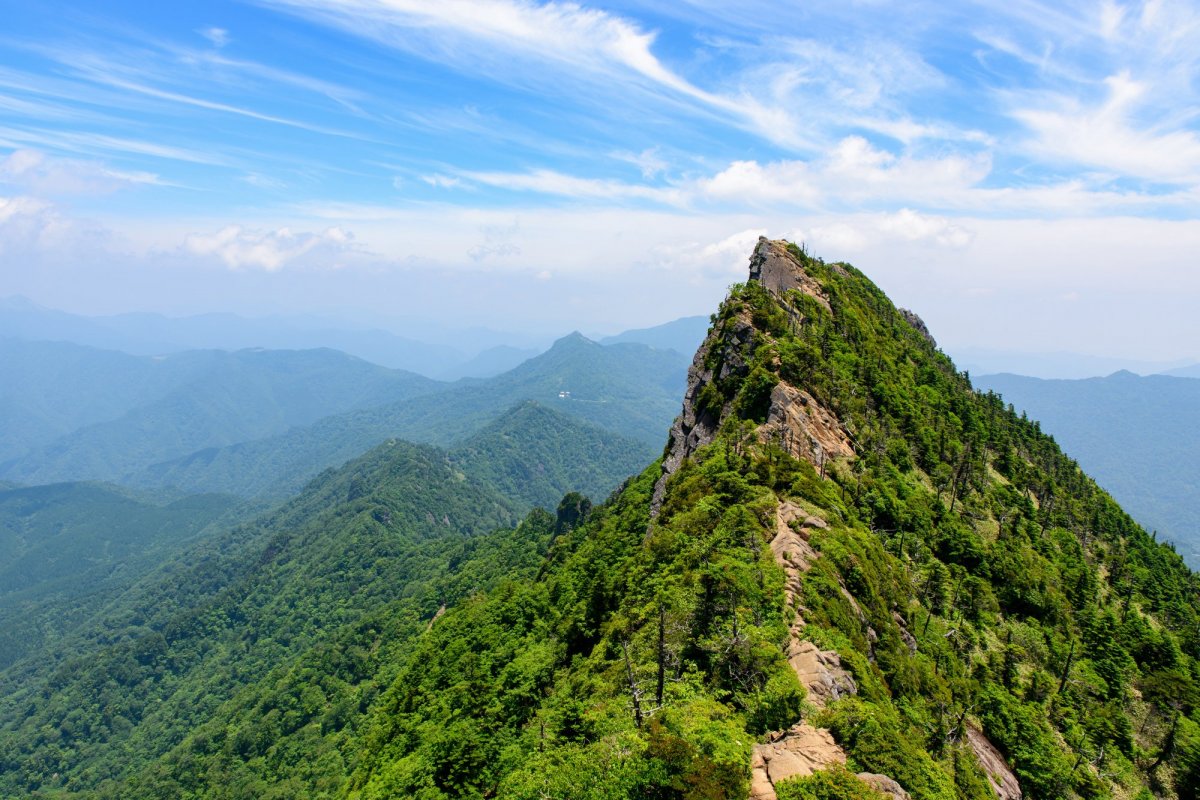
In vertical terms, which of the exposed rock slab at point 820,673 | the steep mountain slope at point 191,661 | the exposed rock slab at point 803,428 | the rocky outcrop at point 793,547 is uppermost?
the exposed rock slab at point 803,428

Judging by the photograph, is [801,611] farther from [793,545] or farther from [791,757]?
[791,757]

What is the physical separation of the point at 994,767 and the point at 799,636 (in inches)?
683

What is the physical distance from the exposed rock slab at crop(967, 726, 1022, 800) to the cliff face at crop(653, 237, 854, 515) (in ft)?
67.6

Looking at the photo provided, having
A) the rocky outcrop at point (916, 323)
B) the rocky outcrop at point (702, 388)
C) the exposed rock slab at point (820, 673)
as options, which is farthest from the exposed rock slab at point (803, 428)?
the rocky outcrop at point (916, 323)

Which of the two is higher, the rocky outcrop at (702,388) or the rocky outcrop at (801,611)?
the rocky outcrop at (702,388)

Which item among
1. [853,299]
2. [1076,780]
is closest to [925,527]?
[1076,780]

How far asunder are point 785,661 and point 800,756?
4.41 metres

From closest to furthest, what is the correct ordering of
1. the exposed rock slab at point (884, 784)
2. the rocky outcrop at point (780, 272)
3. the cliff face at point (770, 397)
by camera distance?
the exposed rock slab at point (884, 784)
the cliff face at point (770, 397)
the rocky outcrop at point (780, 272)

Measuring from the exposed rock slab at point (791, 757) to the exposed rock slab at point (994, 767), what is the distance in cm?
1734

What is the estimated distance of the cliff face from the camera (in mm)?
50053

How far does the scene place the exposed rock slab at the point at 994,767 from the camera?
30.8 m

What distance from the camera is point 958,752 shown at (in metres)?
28.6

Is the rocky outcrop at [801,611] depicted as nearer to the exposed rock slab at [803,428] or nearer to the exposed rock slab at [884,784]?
the exposed rock slab at [884,784]

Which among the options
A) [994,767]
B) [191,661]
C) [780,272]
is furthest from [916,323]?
[191,661]
